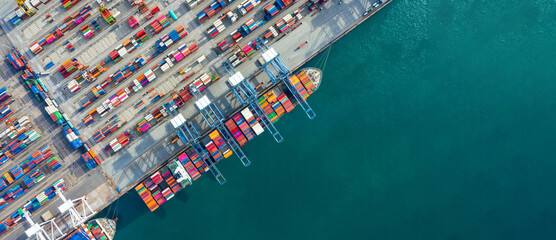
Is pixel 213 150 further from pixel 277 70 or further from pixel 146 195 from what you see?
pixel 277 70

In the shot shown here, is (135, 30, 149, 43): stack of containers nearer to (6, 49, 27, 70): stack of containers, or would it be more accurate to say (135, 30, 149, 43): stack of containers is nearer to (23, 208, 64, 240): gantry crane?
(6, 49, 27, 70): stack of containers

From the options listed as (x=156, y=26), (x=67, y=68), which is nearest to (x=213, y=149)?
(x=156, y=26)

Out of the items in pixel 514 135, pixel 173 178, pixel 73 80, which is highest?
pixel 73 80

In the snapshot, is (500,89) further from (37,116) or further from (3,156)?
(3,156)

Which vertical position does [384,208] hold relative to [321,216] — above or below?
below

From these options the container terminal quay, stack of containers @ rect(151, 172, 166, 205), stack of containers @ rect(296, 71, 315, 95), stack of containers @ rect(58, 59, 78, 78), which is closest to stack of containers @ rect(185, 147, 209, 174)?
the container terminal quay

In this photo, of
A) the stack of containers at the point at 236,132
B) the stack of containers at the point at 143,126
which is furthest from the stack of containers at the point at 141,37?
the stack of containers at the point at 236,132

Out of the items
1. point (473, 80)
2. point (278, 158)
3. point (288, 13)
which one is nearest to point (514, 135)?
point (473, 80)
